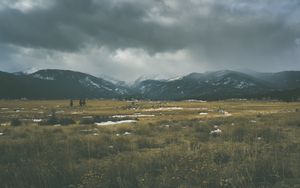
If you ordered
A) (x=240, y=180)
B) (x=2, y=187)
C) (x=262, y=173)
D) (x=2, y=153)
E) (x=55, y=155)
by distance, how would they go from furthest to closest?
(x=2, y=153) < (x=55, y=155) < (x=262, y=173) < (x=2, y=187) < (x=240, y=180)

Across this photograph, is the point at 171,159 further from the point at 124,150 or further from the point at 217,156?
the point at 124,150

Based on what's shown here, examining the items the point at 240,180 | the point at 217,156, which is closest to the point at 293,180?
the point at 240,180

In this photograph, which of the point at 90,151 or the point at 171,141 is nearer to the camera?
the point at 90,151

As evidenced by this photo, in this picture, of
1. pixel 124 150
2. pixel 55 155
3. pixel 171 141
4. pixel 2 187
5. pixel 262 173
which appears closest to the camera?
pixel 2 187

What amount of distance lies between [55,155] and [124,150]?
5.70 m

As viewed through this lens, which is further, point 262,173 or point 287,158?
point 287,158

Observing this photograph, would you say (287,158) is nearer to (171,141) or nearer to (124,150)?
(124,150)

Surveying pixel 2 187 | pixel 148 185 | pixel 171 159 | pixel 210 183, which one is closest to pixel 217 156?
pixel 171 159

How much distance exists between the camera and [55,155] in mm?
13570

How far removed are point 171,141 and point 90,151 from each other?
21.1ft

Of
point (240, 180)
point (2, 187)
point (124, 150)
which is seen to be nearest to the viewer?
point (240, 180)

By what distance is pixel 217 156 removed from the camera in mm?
14062

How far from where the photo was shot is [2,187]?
33.5ft

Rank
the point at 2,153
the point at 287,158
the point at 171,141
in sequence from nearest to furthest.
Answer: the point at 287,158 → the point at 2,153 → the point at 171,141
